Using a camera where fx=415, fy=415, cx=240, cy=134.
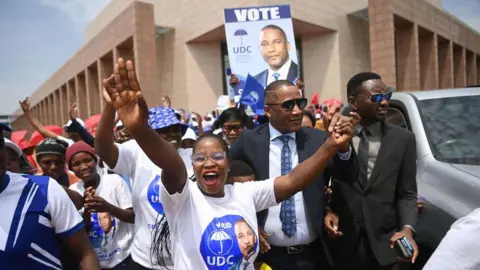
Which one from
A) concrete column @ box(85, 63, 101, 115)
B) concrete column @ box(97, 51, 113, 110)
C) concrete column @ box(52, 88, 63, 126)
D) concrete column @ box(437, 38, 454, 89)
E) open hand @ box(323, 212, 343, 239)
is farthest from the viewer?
concrete column @ box(52, 88, 63, 126)

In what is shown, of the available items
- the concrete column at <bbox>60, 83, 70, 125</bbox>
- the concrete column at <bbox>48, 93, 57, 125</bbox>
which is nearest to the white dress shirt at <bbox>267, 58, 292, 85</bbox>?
the concrete column at <bbox>60, 83, 70, 125</bbox>

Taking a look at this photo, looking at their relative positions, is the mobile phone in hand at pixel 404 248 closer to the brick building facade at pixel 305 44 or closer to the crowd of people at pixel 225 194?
the crowd of people at pixel 225 194

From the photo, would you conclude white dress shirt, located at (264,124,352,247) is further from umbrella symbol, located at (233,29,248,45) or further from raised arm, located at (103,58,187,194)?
umbrella symbol, located at (233,29,248,45)

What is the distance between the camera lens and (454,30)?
88.1 ft

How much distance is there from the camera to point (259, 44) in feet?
24.8

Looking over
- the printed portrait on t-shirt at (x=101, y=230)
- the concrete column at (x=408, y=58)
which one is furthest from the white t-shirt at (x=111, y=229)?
the concrete column at (x=408, y=58)

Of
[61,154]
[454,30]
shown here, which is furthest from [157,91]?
[454,30]

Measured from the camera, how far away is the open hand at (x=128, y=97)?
1591 mm

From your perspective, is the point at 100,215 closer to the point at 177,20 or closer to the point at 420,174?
the point at 420,174

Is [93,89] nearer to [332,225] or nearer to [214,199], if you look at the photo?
[332,225]

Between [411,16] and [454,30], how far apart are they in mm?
9181

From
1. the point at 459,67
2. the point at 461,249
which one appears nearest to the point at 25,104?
the point at 461,249

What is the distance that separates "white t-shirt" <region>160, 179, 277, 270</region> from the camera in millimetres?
1956

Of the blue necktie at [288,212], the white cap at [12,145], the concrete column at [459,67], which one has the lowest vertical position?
the blue necktie at [288,212]
